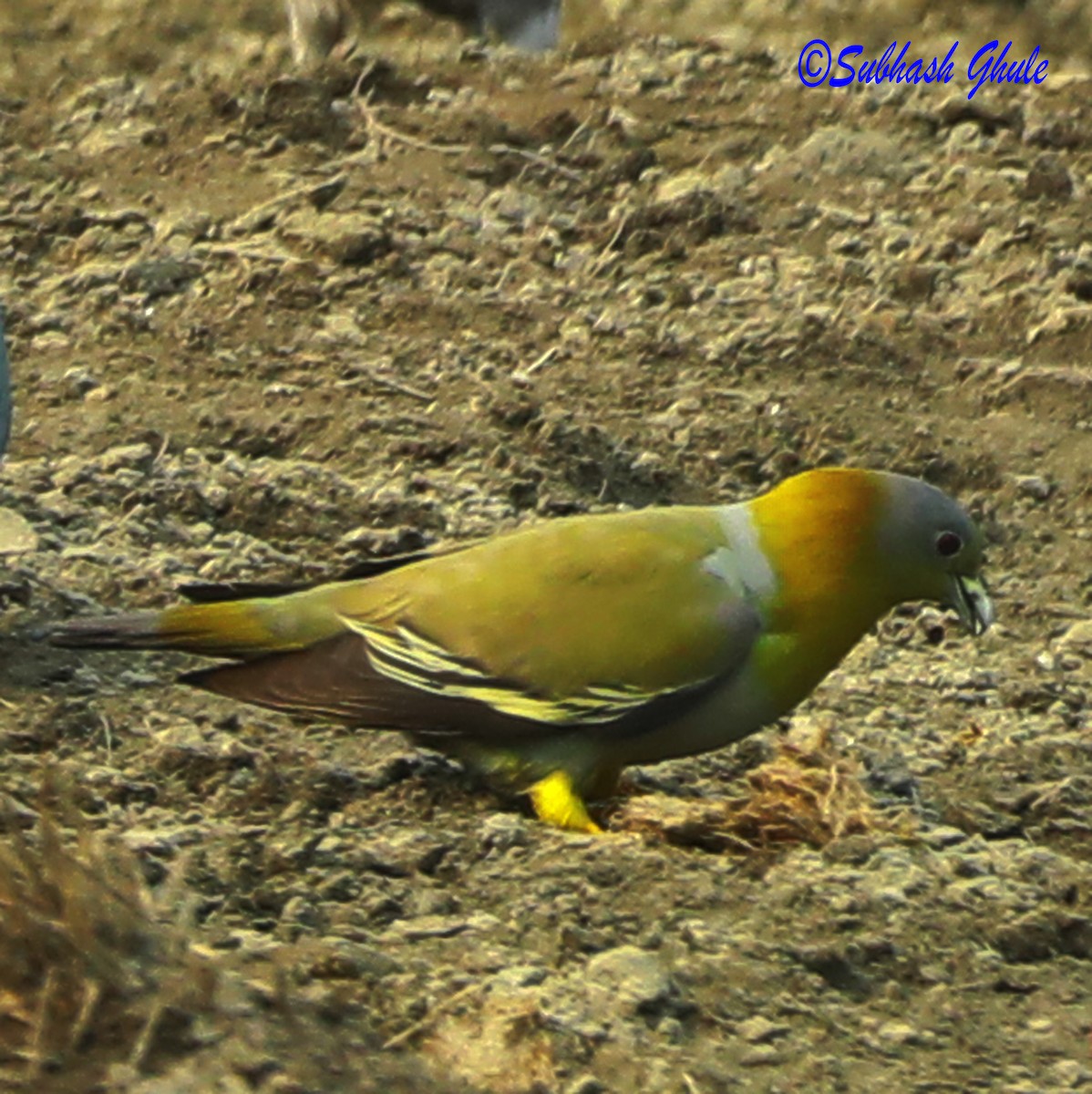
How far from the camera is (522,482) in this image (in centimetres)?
579

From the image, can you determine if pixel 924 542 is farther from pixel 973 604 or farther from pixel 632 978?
pixel 632 978

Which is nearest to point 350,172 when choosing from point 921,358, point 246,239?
point 246,239

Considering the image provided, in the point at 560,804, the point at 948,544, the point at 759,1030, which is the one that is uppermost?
the point at 948,544

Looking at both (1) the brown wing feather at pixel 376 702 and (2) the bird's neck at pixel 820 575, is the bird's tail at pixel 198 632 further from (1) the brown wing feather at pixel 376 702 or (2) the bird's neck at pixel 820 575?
(2) the bird's neck at pixel 820 575

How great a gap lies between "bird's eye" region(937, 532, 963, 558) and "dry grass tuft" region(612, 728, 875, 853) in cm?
41

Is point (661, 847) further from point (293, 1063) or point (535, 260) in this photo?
point (535, 260)

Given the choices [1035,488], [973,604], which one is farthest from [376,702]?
[1035,488]

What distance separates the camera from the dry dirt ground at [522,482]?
3391 millimetres

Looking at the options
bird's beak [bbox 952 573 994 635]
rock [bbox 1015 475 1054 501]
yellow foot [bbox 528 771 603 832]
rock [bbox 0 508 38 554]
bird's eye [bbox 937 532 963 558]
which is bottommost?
rock [bbox 1015 475 1054 501]

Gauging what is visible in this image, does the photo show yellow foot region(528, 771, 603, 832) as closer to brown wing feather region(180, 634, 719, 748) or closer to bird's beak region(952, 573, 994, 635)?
brown wing feather region(180, 634, 719, 748)

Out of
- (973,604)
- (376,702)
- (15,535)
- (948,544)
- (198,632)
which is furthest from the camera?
(15,535)
